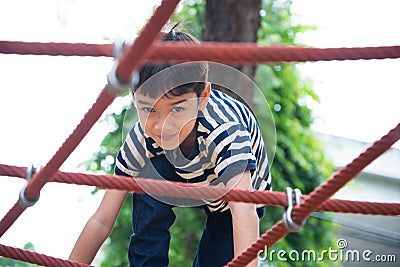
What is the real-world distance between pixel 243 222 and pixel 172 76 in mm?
→ 272

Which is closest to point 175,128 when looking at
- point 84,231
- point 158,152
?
point 158,152

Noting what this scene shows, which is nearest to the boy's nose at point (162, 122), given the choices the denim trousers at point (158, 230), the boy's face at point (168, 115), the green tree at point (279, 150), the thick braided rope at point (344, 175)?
the boy's face at point (168, 115)

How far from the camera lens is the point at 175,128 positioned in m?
1.26

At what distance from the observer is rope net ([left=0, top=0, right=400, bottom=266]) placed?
821mm

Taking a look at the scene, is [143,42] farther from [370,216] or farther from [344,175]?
[370,216]

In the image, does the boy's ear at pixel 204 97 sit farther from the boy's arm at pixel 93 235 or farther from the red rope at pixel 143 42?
the red rope at pixel 143 42

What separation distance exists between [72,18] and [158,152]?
1.17 meters

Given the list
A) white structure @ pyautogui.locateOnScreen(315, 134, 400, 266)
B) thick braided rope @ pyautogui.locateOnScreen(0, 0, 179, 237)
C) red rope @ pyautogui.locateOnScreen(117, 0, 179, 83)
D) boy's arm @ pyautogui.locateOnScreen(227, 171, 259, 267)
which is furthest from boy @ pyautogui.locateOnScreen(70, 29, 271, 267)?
white structure @ pyautogui.locateOnScreen(315, 134, 400, 266)

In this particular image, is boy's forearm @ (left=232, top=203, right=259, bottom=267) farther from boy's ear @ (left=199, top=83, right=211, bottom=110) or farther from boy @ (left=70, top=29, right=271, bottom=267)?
boy's ear @ (left=199, top=83, right=211, bottom=110)

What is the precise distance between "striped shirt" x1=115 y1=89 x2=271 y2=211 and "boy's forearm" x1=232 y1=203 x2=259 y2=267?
59mm

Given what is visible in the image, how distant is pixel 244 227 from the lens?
122 cm

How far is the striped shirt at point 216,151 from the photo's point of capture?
1.26m

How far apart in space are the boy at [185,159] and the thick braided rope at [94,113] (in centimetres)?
27

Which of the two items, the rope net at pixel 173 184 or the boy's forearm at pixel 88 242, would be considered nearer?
the rope net at pixel 173 184
